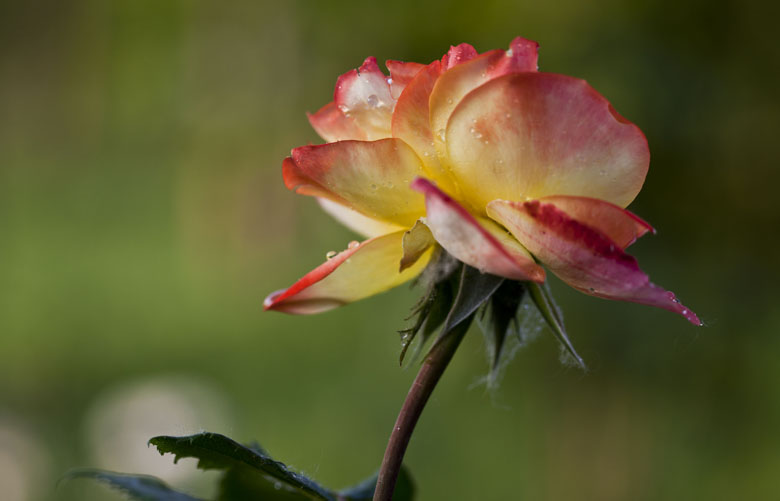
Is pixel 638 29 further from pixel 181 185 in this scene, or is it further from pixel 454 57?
pixel 181 185

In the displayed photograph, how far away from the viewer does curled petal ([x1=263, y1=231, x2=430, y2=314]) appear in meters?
0.31

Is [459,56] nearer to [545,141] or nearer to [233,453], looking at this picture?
[545,141]

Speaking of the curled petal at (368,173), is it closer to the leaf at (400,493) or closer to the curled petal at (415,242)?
the curled petal at (415,242)

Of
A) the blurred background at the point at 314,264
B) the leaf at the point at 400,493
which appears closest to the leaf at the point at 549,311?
the leaf at the point at 400,493

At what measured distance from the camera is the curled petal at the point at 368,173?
292 mm

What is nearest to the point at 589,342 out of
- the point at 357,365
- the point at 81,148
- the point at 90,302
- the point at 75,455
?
the point at 357,365

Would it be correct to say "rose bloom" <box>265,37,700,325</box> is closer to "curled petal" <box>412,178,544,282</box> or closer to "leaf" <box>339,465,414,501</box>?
"curled petal" <box>412,178,544,282</box>

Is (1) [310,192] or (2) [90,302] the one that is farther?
(2) [90,302]

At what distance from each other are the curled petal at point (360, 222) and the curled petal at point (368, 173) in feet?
0.07

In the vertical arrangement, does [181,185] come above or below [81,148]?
below

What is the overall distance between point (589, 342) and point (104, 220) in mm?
2370

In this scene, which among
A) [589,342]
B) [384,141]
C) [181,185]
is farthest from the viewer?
[181,185]

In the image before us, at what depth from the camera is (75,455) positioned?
202 centimetres

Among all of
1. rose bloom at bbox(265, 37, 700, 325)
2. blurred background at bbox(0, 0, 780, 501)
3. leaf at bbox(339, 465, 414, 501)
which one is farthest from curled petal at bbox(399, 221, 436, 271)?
blurred background at bbox(0, 0, 780, 501)
